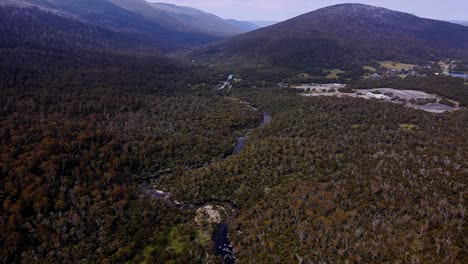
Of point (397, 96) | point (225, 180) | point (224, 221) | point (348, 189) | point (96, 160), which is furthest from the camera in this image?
point (397, 96)

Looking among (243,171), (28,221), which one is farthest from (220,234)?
(28,221)

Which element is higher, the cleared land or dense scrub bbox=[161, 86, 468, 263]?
the cleared land

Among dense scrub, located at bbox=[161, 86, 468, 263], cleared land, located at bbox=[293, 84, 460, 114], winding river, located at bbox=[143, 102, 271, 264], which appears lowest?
winding river, located at bbox=[143, 102, 271, 264]

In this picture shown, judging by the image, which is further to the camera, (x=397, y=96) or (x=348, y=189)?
(x=397, y=96)

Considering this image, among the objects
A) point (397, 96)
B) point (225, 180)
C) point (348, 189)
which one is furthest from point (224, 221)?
point (397, 96)

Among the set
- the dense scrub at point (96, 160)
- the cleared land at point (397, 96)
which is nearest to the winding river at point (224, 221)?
the dense scrub at point (96, 160)

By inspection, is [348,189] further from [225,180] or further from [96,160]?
[96,160]

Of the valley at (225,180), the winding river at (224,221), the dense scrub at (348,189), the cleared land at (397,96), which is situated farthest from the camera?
the cleared land at (397,96)

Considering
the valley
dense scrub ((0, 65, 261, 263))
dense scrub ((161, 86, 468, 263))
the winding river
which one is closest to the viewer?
dense scrub ((161, 86, 468, 263))

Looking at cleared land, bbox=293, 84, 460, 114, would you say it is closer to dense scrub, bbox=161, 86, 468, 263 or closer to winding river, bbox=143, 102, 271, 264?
dense scrub, bbox=161, 86, 468, 263

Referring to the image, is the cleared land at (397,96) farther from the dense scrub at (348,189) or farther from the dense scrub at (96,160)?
the dense scrub at (96,160)

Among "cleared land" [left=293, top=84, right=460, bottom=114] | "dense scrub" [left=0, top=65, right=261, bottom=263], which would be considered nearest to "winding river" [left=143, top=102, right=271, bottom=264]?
"dense scrub" [left=0, top=65, right=261, bottom=263]

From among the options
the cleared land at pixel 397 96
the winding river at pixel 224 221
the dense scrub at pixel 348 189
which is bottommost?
the winding river at pixel 224 221
